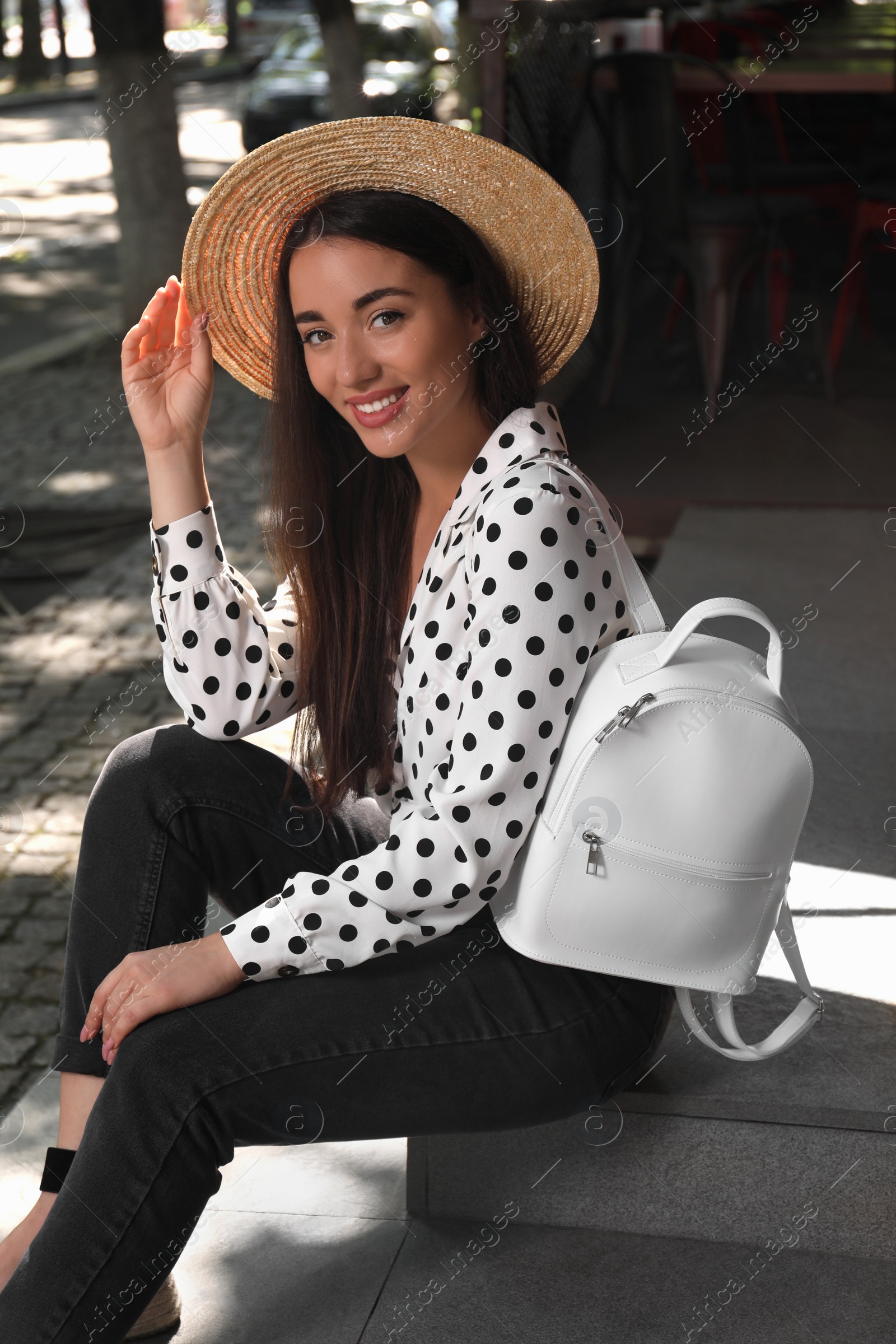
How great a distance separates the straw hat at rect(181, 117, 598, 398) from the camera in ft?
6.04

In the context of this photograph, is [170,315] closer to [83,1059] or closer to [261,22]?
[83,1059]

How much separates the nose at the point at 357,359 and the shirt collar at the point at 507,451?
0.62ft

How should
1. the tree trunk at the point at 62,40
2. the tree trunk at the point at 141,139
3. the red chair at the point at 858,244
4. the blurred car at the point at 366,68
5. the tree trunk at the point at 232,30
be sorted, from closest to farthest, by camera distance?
the red chair at the point at 858,244, the tree trunk at the point at 141,139, the blurred car at the point at 366,68, the tree trunk at the point at 62,40, the tree trunk at the point at 232,30

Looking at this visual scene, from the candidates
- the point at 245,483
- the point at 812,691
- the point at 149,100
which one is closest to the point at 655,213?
the point at 245,483

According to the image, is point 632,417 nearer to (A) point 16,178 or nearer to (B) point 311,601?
(B) point 311,601

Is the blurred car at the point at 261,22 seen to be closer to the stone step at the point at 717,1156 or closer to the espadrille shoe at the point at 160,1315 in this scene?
the stone step at the point at 717,1156

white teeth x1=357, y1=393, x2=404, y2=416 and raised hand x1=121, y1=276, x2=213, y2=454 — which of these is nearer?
white teeth x1=357, y1=393, x2=404, y2=416

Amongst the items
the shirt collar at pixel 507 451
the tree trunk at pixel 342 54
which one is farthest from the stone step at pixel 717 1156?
the tree trunk at pixel 342 54

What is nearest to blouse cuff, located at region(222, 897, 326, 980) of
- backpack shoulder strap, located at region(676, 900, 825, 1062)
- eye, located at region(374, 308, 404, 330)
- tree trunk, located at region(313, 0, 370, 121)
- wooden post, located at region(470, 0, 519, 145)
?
backpack shoulder strap, located at region(676, 900, 825, 1062)

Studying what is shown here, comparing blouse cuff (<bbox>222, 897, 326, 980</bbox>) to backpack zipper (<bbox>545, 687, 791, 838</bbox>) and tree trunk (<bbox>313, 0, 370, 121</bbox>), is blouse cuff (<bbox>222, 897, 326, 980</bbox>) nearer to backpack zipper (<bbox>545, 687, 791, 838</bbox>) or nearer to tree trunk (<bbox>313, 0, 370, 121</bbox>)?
backpack zipper (<bbox>545, 687, 791, 838</bbox>)

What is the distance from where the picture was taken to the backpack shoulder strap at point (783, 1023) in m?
1.74

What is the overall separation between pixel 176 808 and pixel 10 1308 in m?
0.66

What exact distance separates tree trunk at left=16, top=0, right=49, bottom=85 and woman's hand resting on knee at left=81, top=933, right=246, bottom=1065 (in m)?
29.2

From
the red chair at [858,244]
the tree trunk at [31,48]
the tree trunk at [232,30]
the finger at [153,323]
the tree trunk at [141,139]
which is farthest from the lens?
the tree trunk at [232,30]
